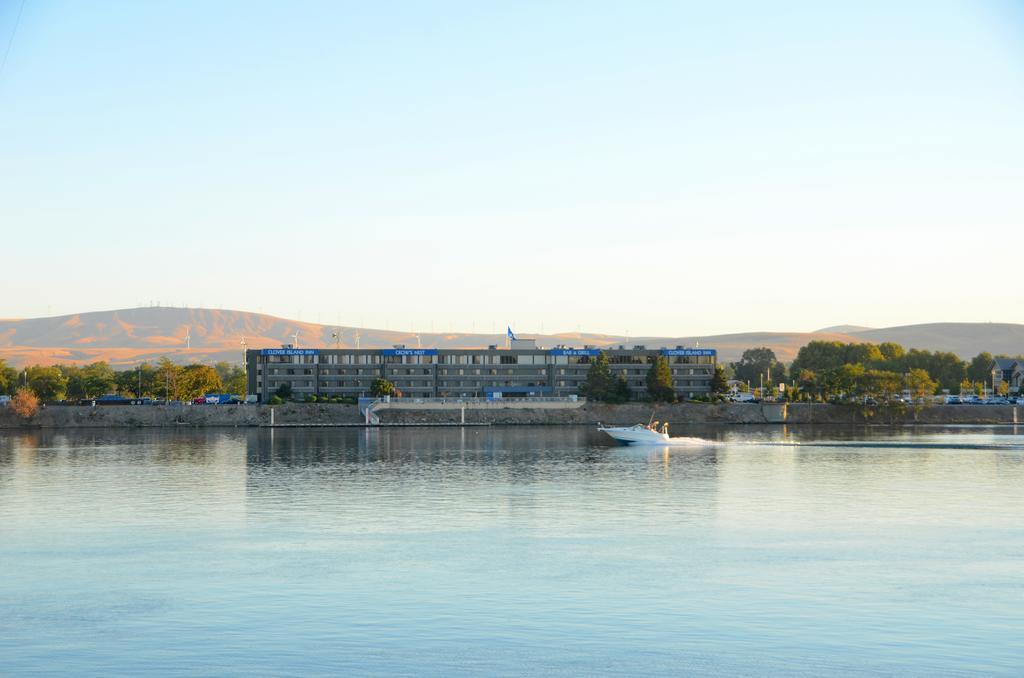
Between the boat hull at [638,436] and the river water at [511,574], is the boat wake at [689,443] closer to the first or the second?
the boat hull at [638,436]

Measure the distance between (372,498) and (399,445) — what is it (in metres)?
76.5

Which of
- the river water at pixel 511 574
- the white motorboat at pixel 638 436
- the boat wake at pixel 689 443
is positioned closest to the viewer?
the river water at pixel 511 574

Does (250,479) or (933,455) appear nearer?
(250,479)

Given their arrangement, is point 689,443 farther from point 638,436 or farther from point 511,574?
point 511,574

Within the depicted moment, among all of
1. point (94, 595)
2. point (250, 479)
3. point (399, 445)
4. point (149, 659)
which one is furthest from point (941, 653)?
point (399, 445)

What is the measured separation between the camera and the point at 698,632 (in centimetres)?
4306

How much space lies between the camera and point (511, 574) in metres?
54.3

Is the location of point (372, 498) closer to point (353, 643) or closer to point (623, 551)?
point (623, 551)

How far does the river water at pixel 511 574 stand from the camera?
39906mm

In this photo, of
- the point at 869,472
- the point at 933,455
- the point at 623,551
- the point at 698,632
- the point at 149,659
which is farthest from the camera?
the point at 933,455

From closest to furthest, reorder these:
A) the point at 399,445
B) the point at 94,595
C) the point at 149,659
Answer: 1. the point at 149,659
2. the point at 94,595
3. the point at 399,445

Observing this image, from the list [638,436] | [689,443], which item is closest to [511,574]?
[689,443]

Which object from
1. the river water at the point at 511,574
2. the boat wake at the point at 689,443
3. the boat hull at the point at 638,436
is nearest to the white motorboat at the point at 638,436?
the boat hull at the point at 638,436

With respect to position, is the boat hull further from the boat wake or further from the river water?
the river water
